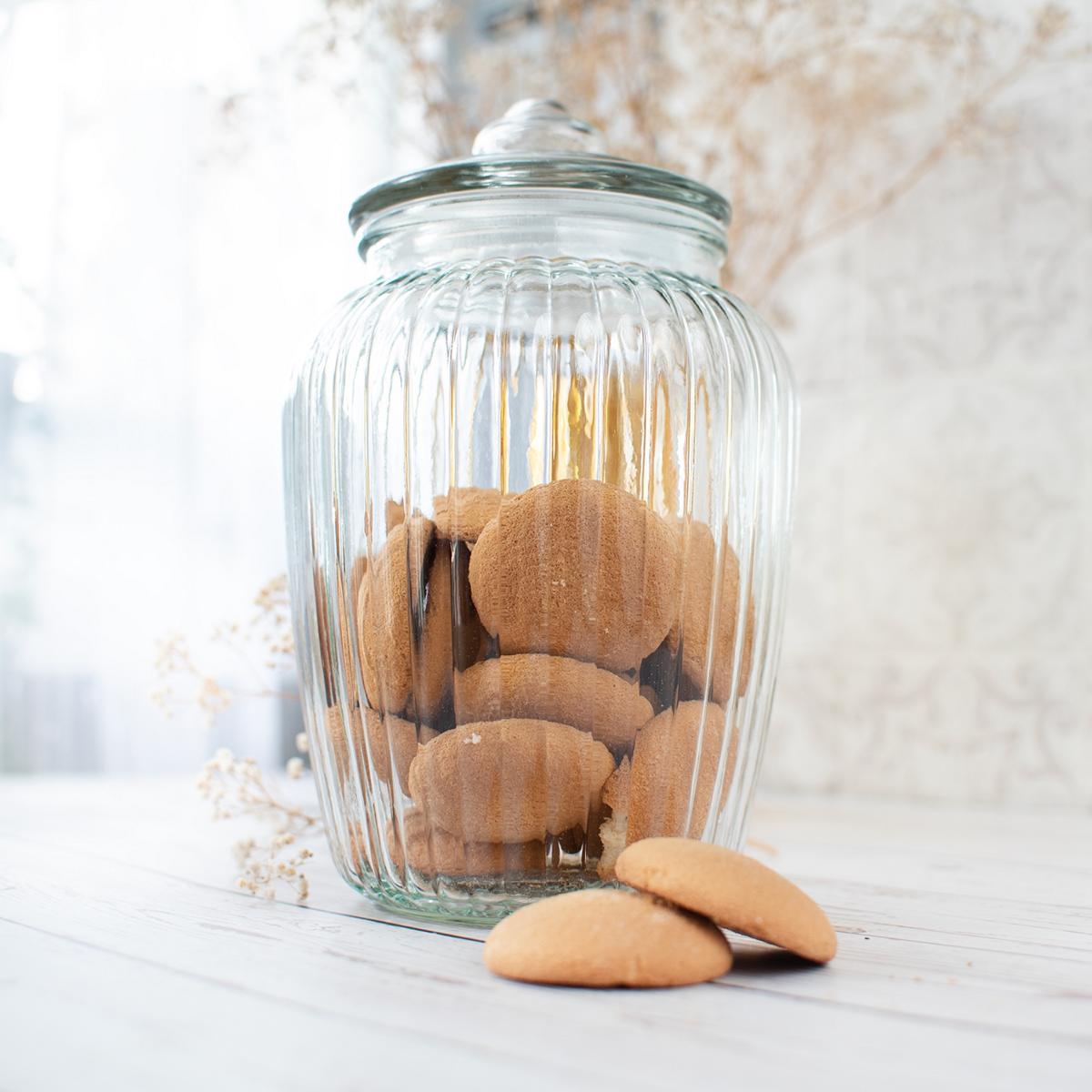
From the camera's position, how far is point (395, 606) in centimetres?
49

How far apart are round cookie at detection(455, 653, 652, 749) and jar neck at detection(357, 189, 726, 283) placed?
188mm

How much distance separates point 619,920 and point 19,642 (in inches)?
33.1

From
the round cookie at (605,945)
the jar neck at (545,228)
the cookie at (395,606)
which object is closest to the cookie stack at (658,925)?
the round cookie at (605,945)

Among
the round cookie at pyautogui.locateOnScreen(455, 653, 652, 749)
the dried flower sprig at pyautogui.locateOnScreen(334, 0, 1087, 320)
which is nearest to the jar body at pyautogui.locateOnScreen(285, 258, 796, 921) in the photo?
the round cookie at pyautogui.locateOnScreen(455, 653, 652, 749)

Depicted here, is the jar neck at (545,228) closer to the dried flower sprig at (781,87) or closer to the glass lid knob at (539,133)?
the glass lid knob at (539,133)

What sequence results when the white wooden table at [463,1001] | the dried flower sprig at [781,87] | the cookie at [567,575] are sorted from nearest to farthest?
the white wooden table at [463,1001] < the cookie at [567,575] < the dried flower sprig at [781,87]

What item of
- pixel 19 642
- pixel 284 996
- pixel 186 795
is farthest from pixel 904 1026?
pixel 19 642

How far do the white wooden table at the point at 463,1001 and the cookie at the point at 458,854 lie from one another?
26 mm

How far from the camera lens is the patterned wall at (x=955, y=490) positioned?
3.32 feet

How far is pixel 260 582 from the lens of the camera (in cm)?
124

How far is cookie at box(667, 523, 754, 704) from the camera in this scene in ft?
1.64

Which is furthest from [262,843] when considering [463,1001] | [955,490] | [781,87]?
[781,87]

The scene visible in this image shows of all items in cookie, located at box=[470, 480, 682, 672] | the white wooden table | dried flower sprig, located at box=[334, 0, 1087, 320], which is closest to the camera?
the white wooden table

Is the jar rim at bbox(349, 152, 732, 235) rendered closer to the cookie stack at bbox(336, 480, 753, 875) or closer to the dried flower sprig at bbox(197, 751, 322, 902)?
the cookie stack at bbox(336, 480, 753, 875)
